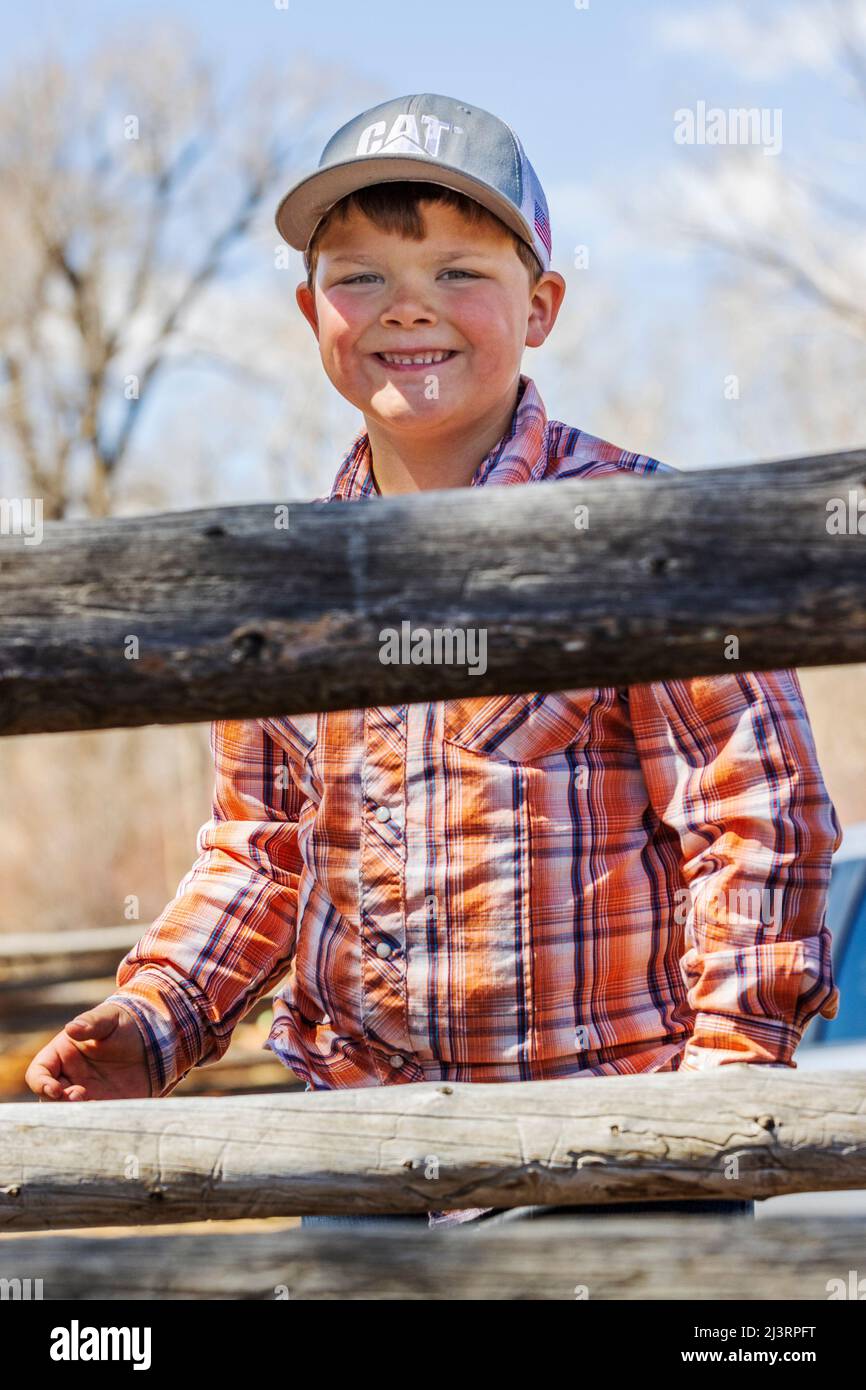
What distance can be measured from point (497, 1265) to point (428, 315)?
1309 mm

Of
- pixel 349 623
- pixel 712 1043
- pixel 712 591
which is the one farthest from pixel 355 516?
pixel 712 1043

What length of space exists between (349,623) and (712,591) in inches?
13.0

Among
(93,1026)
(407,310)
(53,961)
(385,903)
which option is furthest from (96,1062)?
(53,961)

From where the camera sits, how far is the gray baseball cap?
7.34ft

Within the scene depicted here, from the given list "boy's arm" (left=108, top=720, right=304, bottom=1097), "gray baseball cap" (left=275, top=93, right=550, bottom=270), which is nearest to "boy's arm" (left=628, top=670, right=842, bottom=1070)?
"boy's arm" (left=108, top=720, right=304, bottom=1097)

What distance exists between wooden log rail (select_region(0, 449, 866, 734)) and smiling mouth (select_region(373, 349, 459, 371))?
2.97 ft

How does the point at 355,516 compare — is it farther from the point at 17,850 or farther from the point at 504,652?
the point at 17,850

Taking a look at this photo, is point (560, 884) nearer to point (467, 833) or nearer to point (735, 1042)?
point (467, 833)

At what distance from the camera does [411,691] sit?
1452 mm

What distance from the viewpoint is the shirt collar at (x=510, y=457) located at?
2.24 metres

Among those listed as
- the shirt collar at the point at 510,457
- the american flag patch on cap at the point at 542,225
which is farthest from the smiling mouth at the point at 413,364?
the american flag patch on cap at the point at 542,225

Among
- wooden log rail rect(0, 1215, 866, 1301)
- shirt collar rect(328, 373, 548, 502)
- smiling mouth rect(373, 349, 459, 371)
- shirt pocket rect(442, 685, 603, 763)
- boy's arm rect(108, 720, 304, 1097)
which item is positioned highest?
smiling mouth rect(373, 349, 459, 371)

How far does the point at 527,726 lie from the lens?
Result: 2111mm

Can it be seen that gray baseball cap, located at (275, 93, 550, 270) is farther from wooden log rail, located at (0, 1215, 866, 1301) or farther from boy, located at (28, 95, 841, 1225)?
wooden log rail, located at (0, 1215, 866, 1301)
